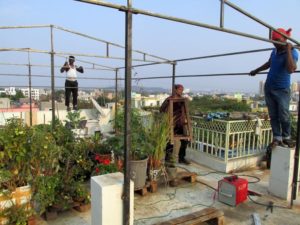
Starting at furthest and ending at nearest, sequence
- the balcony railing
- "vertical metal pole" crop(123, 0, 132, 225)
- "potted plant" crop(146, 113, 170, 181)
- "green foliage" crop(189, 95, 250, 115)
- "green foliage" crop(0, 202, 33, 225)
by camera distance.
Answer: "green foliage" crop(189, 95, 250, 115), the balcony railing, "potted plant" crop(146, 113, 170, 181), "green foliage" crop(0, 202, 33, 225), "vertical metal pole" crop(123, 0, 132, 225)

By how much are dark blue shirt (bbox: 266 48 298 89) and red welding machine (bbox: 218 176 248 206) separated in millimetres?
1435

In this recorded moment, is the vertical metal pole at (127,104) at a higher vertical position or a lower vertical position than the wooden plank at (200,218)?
higher

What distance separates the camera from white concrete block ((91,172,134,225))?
2.00 metres

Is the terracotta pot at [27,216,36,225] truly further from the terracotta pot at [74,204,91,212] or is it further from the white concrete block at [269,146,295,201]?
the white concrete block at [269,146,295,201]

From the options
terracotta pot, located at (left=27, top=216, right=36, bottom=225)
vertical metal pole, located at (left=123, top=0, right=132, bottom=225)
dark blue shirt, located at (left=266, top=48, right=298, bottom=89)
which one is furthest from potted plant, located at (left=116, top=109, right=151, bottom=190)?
dark blue shirt, located at (left=266, top=48, right=298, bottom=89)

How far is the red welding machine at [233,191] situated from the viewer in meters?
3.36

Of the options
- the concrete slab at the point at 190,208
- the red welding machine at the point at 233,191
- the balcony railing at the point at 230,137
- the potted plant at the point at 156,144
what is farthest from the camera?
the balcony railing at the point at 230,137

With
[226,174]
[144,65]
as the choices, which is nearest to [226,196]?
[226,174]

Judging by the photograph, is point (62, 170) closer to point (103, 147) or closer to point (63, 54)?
point (103, 147)

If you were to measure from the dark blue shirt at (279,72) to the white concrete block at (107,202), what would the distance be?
9.00 feet

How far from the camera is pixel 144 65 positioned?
5812mm

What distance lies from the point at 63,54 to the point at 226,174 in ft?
12.1

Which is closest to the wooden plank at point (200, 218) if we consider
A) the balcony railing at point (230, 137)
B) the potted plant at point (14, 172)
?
the potted plant at point (14, 172)

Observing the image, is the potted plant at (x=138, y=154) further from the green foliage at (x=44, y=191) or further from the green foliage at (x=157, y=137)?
the green foliage at (x=44, y=191)
